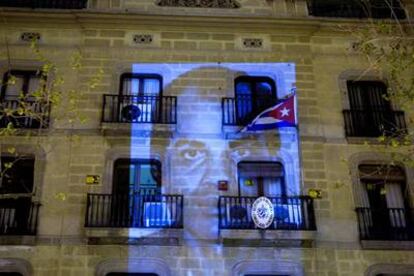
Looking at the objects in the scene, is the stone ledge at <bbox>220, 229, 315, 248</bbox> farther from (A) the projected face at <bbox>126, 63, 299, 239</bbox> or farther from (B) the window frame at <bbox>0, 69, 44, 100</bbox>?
(B) the window frame at <bbox>0, 69, 44, 100</bbox>

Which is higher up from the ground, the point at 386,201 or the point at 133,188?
the point at 133,188

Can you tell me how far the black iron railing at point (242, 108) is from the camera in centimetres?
1530

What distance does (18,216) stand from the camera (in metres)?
14.0

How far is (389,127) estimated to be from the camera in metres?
15.6

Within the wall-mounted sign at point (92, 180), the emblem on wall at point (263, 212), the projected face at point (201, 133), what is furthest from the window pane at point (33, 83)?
the emblem on wall at point (263, 212)

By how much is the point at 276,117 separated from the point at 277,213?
2437 millimetres

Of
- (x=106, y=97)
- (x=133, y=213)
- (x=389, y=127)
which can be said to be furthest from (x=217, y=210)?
(x=389, y=127)

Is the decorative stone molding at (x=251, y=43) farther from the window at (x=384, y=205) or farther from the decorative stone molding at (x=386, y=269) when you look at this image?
the decorative stone molding at (x=386, y=269)

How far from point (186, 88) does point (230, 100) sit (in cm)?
126

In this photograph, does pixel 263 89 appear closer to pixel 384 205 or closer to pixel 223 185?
pixel 223 185

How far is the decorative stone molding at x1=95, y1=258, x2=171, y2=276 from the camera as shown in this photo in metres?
13.5

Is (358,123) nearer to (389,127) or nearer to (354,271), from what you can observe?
(389,127)

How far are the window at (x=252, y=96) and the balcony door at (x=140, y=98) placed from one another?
2170mm

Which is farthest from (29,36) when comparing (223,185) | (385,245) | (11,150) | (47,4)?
(385,245)
